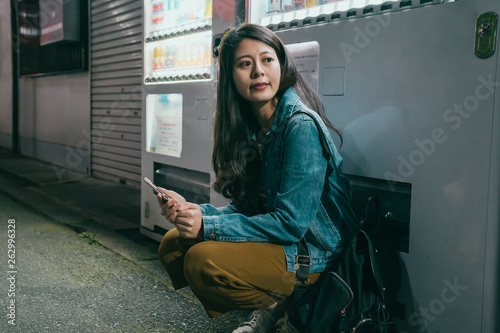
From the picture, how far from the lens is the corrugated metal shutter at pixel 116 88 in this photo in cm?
748

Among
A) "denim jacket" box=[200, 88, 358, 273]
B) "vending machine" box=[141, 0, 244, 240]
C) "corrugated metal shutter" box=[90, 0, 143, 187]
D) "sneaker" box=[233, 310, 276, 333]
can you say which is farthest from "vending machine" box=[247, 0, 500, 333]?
"corrugated metal shutter" box=[90, 0, 143, 187]

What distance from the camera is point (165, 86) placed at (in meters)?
4.31

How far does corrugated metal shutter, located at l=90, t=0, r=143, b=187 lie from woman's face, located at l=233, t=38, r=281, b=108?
206 inches

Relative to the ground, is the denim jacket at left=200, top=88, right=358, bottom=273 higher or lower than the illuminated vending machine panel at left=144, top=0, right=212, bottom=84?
lower

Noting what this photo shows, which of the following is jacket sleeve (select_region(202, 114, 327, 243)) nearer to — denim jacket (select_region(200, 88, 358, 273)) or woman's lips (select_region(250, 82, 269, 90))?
denim jacket (select_region(200, 88, 358, 273))

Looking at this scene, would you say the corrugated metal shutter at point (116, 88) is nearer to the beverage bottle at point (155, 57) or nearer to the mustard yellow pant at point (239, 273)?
the beverage bottle at point (155, 57)

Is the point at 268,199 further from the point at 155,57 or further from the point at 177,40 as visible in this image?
the point at 155,57

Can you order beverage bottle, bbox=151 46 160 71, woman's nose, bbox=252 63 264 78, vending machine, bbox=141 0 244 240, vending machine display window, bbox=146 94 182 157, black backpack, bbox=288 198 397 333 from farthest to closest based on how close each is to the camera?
beverage bottle, bbox=151 46 160 71 < vending machine display window, bbox=146 94 182 157 < vending machine, bbox=141 0 244 240 < woman's nose, bbox=252 63 264 78 < black backpack, bbox=288 198 397 333

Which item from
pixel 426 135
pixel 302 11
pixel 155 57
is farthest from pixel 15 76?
pixel 426 135

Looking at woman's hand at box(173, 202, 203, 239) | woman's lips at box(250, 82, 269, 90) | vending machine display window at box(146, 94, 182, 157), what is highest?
woman's lips at box(250, 82, 269, 90)

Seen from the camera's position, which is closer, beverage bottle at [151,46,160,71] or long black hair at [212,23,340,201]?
long black hair at [212,23,340,201]

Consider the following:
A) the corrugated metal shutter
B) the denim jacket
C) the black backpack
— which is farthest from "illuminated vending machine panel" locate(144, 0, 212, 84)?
the corrugated metal shutter

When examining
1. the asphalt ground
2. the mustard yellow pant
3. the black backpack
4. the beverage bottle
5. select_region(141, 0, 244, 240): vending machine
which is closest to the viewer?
the black backpack

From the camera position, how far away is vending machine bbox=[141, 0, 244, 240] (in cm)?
380
